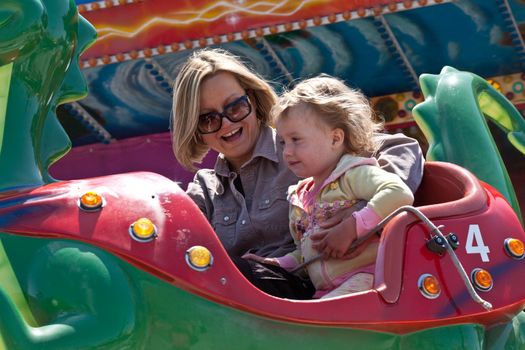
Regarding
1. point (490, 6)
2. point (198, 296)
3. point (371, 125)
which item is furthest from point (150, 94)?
point (198, 296)

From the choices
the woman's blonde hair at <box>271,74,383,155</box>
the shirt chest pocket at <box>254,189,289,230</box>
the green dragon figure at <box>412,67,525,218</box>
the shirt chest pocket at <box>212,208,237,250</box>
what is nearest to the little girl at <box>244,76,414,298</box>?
the woman's blonde hair at <box>271,74,383,155</box>

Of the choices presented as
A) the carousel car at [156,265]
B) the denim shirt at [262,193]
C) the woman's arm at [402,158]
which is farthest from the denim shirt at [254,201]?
the carousel car at [156,265]

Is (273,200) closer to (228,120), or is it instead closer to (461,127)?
(228,120)

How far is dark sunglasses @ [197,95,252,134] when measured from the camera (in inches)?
89.2

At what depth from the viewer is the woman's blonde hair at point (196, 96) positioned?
2.26 meters

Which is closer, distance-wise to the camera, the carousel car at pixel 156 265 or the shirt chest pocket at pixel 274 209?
the carousel car at pixel 156 265

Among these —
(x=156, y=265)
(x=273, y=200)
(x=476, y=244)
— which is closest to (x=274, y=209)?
(x=273, y=200)

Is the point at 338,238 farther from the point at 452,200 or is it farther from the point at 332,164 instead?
the point at 452,200

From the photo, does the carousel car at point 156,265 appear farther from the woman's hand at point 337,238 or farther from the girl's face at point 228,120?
the girl's face at point 228,120

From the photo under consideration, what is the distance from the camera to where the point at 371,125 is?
2111 millimetres

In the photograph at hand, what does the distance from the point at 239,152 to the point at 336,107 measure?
0.39 m

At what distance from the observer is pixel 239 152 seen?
2.33m

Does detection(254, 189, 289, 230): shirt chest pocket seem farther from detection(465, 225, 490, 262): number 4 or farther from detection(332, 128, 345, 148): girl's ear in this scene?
detection(465, 225, 490, 262): number 4

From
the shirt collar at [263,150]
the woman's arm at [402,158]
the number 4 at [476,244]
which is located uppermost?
the shirt collar at [263,150]
